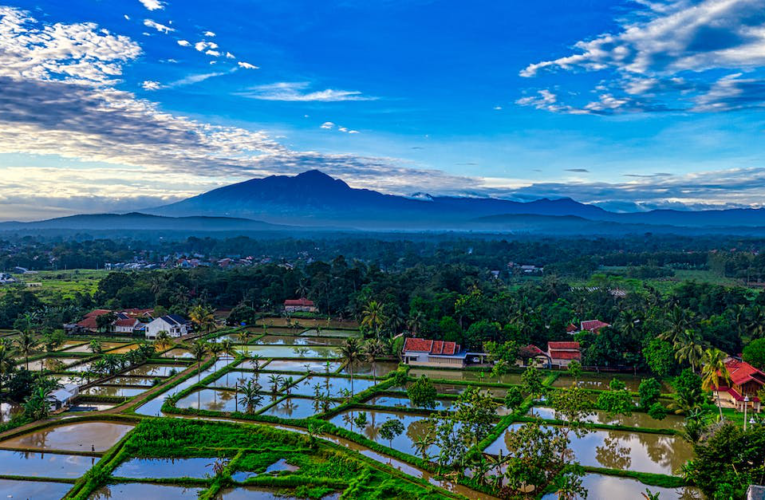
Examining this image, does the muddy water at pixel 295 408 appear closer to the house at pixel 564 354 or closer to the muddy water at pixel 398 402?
the muddy water at pixel 398 402

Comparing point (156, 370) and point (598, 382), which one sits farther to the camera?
point (156, 370)

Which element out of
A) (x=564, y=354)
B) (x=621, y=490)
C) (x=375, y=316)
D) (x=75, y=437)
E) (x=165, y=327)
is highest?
(x=375, y=316)

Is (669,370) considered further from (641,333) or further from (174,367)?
(174,367)

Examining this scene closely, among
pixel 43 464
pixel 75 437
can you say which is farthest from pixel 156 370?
pixel 43 464

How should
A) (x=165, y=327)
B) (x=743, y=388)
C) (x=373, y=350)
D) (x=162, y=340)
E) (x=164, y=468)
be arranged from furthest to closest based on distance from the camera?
1. (x=165, y=327)
2. (x=162, y=340)
3. (x=373, y=350)
4. (x=743, y=388)
5. (x=164, y=468)

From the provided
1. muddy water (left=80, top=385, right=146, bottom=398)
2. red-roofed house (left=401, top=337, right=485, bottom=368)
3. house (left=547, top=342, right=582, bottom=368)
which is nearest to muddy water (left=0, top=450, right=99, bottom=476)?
muddy water (left=80, top=385, right=146, bottom=398)

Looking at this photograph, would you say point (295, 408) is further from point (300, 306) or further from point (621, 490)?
point (300, 306)

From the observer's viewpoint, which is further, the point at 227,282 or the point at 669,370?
the point at 227,282

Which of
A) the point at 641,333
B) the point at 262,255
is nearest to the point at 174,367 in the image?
the point at 641,333
